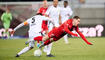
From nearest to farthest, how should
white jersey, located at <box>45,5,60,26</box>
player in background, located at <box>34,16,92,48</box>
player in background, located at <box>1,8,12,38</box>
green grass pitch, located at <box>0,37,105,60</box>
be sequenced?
player in background, located at <box>34,16,92,48</box>, green grass pitch, located at <box>0,37,105,60</box>, white jersey, located at <box>45,5,60,26</box>, player in background, located at <box>1,8,12,38</box>

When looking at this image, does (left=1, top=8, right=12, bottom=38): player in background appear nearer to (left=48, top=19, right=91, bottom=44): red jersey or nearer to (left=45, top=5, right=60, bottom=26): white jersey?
(left=45, top=5, right=60, bottom=26): white jersey

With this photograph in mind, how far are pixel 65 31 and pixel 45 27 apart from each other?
160 inches

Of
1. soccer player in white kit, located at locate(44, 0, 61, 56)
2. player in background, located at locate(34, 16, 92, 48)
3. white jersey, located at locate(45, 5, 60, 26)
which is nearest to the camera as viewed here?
player in background, located at locate(34, 16, 92, 48)

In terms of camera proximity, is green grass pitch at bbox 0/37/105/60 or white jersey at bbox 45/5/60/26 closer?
green grass pitch at bbox 0/37/105/60

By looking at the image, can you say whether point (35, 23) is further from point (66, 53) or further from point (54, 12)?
point (54, 12)

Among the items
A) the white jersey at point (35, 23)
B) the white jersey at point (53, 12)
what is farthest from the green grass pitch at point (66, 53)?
the white jersey at point (53, 12)

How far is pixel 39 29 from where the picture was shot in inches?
579

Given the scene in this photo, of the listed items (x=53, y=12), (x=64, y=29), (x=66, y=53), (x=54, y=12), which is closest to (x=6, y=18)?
(x=54, y=12)

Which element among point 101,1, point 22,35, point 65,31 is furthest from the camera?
point 101,1

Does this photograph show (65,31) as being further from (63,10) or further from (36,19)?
(63,10)

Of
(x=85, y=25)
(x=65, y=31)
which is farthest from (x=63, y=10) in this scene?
(x=65, y=31)

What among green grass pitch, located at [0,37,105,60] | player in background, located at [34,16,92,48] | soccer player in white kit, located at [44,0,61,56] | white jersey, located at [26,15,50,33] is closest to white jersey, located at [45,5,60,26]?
soccer player in white kit, located at [44,0,61,56]

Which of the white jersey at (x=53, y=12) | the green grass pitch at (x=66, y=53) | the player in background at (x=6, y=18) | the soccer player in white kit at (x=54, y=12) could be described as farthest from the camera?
the player in background at (x=6, y=18)

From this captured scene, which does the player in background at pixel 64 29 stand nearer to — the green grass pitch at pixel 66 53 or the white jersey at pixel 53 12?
the green grass pitch at pixel 66 53
